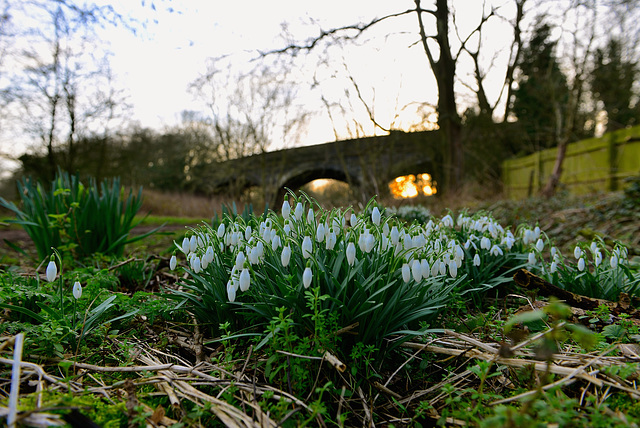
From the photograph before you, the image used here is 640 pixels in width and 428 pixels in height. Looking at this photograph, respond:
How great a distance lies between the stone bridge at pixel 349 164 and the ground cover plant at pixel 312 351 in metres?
8.82

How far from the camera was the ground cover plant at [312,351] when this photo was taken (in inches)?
50.6

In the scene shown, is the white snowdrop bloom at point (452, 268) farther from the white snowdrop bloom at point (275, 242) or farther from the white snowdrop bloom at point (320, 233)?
the white snowdrop bloom at point (275, 242)

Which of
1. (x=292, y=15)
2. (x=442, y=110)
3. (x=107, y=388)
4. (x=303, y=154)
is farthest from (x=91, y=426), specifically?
(x=303, y=154)

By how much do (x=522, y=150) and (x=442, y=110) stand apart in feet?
18.5

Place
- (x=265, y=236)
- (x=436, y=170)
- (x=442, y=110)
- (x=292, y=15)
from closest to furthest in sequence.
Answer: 1. (x=265, y=236)
2. (x=292, y=15)
3. (x=442, y=110)
4. (x=436, y=170)

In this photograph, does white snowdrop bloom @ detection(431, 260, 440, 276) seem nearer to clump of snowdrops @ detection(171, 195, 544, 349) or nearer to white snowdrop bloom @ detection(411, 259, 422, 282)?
clump of snowdrops @ detection(171, 195, 544, 349)

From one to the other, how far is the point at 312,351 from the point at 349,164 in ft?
52.1

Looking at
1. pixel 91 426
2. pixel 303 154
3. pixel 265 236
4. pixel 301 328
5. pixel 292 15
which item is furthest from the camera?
pixel 303 154

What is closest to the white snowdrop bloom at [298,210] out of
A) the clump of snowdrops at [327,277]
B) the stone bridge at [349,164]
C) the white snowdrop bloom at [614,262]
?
the clump of snowdrops at [327,277]

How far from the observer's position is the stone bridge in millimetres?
13492

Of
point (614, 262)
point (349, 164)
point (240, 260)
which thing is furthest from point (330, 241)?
point (349, 164)

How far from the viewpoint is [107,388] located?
1404mm

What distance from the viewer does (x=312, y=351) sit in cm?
149

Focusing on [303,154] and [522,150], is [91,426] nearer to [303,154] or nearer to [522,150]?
[522,150]
